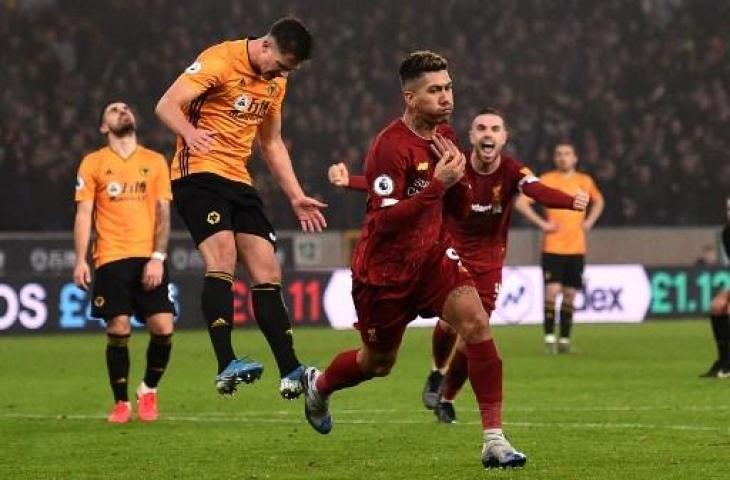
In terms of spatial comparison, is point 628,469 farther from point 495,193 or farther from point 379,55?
point 379,55

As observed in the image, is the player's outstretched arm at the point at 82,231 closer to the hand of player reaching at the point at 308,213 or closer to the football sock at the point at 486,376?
the hand of player reaching at the point at 308,213

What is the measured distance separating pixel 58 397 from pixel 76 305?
31.3 ft

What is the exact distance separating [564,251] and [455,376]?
915 centimetres

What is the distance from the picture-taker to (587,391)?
14.0 meters

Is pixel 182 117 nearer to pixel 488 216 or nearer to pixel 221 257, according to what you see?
pixel 221 257

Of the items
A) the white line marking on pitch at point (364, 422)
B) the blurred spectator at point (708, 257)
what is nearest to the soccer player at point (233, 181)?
the white line marking on pitch at point (364, 422)

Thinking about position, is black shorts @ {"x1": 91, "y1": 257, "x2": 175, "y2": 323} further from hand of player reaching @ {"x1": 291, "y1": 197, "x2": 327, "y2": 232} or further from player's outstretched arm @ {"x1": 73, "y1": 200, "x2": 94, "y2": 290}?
hand of player reaching @ {"x1": 291, "y1": 197, "x2": 327, "y2": 232}

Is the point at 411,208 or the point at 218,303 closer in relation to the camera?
the point at 411,208

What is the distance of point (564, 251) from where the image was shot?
2016 cm

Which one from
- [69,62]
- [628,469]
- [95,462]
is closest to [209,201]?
[95,462]

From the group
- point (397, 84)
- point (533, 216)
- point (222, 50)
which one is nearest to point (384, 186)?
point (222, 50)

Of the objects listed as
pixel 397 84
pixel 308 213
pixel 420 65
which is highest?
pixel 397 84

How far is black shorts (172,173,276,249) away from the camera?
9.20 m

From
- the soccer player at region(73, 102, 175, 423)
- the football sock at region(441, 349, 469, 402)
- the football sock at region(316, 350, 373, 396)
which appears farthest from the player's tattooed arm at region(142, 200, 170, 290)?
the football sock at region(316, 350, 373, 396)
